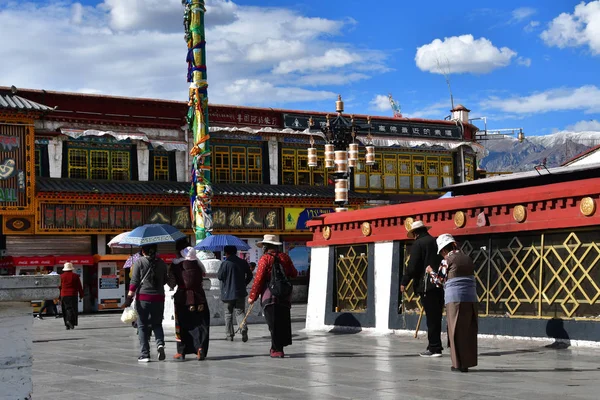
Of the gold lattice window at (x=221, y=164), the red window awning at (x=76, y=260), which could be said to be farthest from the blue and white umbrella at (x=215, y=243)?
the gold lattice window at (x=221, y=164)

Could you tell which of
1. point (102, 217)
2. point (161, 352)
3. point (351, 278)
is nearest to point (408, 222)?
point (351, 278)

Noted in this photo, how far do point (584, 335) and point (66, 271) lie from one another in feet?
42.8

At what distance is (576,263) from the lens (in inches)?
525

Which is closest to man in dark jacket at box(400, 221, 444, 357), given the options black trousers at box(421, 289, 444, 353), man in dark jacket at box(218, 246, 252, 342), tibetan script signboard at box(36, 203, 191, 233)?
black trousers at box(421, 289, 444, 353)

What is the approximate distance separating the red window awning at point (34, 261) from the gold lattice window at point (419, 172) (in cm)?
1750

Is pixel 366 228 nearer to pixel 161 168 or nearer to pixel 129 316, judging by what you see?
pixel 129 316

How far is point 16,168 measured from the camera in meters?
34.4

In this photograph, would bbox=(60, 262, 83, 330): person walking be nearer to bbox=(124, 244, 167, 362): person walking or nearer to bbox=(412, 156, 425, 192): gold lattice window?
bbox=(124, 244, 167, 362): person walking

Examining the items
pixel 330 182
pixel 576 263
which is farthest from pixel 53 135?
pixel 576 263

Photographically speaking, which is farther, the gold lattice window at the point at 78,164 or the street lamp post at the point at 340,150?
the gold lattice window at the point at 78,164

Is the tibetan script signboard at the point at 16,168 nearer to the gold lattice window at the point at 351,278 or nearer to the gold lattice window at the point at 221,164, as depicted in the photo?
the gold lattice window at the point at 221,164

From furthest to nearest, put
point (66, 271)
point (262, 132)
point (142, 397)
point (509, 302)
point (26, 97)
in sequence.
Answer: point (262, 132) < point (26, 97) < point (66, 271) < point (509, 302) < point (142, 397)

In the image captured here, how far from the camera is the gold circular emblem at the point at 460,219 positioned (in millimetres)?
15406

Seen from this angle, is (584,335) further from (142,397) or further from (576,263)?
(142,397)
